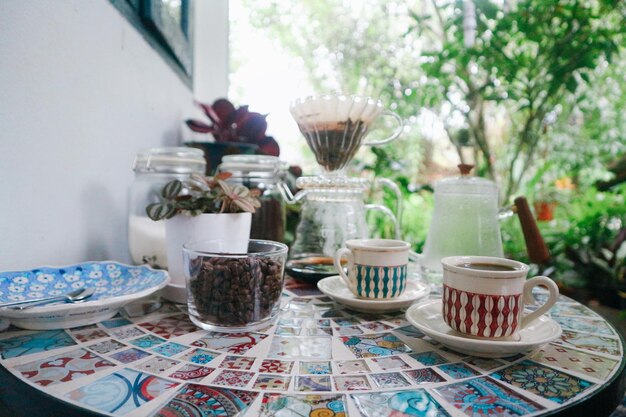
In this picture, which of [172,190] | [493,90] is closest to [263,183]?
[172,190]

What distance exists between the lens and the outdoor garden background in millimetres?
1646

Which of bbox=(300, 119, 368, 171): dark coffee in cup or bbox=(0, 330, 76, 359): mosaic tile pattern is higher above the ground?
bbox=(300, 119, 368, 171): dark coffee in cup

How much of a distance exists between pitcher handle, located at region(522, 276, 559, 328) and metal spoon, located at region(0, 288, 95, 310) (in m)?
0.60

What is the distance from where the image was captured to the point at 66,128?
27.0 inches

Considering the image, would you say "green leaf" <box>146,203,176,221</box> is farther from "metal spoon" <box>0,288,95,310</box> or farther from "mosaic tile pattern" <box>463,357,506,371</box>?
"mosaic tile pattern" <box>463,357,506,371</box>

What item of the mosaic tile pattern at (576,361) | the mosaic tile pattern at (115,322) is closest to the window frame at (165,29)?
the mosaic tile pattern at (115,322)

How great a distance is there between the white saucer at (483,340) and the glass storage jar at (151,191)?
0.49m

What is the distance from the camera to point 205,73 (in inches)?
79.4

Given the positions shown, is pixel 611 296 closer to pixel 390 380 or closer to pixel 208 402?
pixel 390 380

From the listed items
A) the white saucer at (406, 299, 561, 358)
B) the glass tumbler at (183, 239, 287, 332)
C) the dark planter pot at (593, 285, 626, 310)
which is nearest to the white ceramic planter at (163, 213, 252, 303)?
the glass tumbler at (183, 239, 287, 332)

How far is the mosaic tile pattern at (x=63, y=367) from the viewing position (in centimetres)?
39

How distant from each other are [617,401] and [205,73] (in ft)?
6.65

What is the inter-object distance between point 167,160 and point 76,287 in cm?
28

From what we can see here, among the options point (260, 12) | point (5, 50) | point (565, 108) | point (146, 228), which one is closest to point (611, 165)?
point (565, 108)
